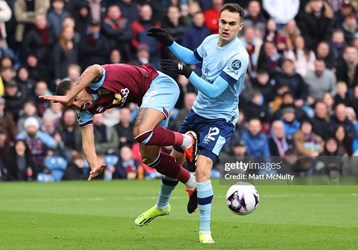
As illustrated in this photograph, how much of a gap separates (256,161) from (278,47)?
608 centimetres

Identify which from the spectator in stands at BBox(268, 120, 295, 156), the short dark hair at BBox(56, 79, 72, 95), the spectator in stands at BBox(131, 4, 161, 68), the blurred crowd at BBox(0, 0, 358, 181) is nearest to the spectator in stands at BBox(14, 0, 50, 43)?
the blurred crowd at BBox(0, 0, 358, 181)

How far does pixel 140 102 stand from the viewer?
551 inches

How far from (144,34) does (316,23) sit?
566cm

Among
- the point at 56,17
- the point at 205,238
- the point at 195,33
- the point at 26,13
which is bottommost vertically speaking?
the point at 195,33

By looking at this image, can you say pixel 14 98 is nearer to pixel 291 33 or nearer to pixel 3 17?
pixel 3 17

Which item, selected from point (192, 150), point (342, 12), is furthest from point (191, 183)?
point (342, 12)

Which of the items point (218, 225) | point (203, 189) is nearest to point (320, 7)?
point (218, 225)

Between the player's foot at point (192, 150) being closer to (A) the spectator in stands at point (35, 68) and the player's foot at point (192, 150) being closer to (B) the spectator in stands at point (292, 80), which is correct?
(A) the spectator in stands at point (35, 68)

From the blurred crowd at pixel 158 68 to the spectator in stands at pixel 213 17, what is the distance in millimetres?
32

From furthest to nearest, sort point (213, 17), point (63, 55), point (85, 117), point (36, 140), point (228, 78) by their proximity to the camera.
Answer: point (213, 17)
point (63, 55)
point (36, 140)
point (85, 117)
point (228, 78)

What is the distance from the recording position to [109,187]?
923 inches

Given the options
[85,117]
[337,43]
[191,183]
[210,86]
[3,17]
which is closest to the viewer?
[210,86]

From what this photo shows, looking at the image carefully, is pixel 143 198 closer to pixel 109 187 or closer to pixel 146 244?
pixel 109 187

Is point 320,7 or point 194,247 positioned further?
point 320,7
